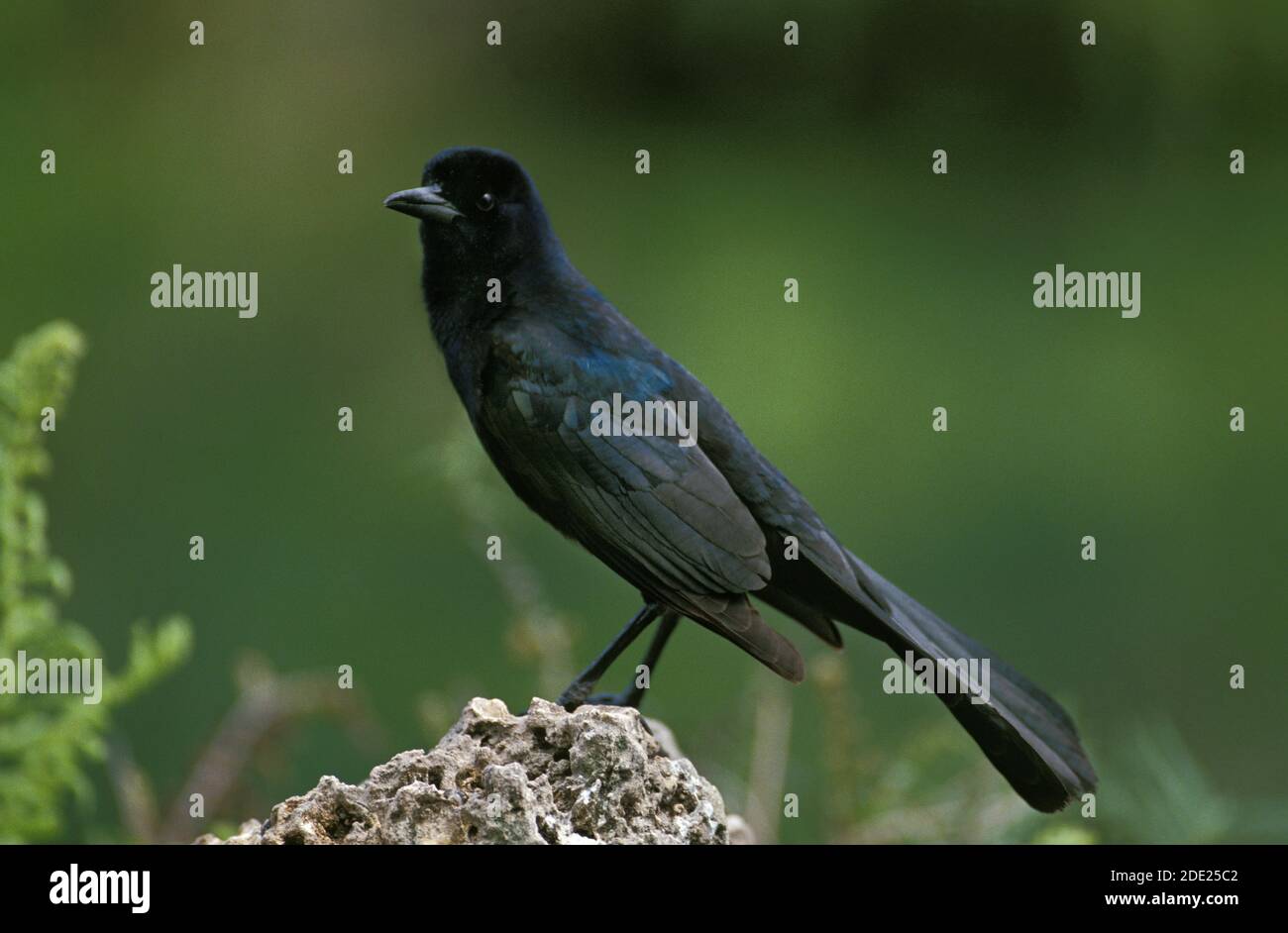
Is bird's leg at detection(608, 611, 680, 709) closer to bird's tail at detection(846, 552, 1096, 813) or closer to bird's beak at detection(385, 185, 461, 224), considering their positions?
bird's tail at detection(846, 552, 1096, 813)

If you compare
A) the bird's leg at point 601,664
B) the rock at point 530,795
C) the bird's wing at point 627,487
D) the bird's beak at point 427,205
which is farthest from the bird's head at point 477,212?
the rock at point 530,795

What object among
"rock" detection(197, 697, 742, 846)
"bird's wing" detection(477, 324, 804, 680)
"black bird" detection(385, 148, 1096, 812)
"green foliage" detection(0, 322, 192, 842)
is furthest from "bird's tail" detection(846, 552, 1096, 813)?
"green foliage" detection(0, 322, 192, 842)

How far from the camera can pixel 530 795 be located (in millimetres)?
2576

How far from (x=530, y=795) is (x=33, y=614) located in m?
1.26

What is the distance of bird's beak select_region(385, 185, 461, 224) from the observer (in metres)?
3.99

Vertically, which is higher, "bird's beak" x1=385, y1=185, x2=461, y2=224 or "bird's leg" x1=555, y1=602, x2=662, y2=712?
"bird's beak" x1=385, y1=185, x2=461, y2=224

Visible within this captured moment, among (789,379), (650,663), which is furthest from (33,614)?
(789,379)

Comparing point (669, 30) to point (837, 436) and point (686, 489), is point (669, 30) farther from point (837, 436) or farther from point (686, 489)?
point (686, 489)

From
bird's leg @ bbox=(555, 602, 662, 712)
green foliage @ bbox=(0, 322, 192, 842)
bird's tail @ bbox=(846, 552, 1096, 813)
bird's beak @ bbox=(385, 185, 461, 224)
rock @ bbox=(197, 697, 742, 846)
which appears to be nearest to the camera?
rock @ bbox=(197, 697, 742, 846)

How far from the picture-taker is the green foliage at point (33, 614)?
10.5 ft

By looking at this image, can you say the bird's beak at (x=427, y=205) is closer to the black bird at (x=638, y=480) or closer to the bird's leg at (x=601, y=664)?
the black bird at (x=638, y=480)

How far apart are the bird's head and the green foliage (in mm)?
1045

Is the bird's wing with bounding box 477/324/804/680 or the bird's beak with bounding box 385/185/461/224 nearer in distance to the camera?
the bird's wing with bounding box 477/324/804/680

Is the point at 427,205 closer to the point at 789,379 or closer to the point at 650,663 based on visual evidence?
the point at 650,663
